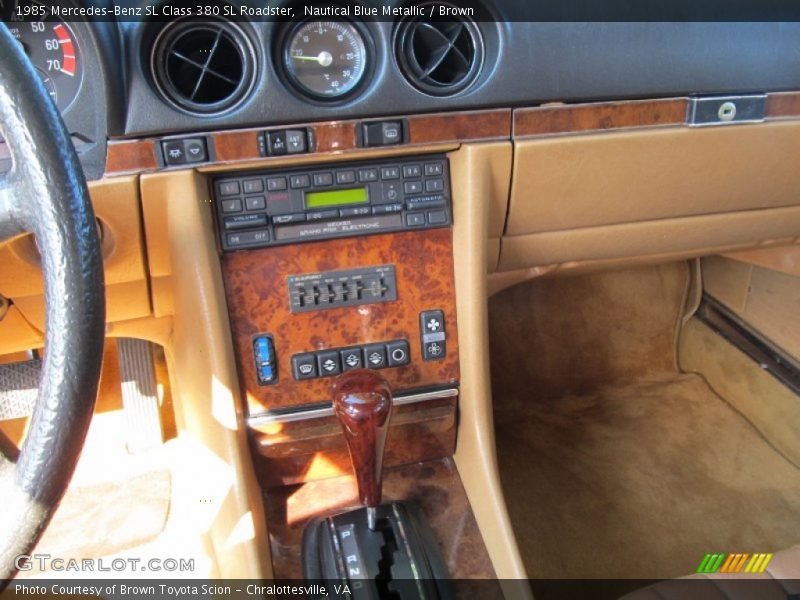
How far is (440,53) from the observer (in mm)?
1135

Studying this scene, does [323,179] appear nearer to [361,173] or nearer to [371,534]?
[361,173]

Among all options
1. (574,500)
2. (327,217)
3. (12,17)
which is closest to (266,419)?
(327,217)

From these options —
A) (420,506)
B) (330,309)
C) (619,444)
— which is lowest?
(619,444)

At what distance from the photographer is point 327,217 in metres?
1.16

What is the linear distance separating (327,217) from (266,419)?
0.38 m

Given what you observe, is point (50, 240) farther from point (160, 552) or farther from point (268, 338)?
point (160, 552)

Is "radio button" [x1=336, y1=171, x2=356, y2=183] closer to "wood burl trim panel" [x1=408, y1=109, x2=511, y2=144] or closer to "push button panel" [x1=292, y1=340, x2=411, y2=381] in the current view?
"wood burl trim panel" [x1=408, y1=109, x2=511, y2=144]

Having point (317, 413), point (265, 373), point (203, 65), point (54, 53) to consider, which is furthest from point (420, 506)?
point (54, 53)

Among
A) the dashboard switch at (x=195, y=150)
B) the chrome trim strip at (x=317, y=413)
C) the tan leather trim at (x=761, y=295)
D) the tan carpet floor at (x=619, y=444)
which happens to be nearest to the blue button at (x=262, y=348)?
the chrome trim strip at (x=317, y=413)

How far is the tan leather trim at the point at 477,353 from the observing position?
1173mm

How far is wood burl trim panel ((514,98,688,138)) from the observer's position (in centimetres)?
119

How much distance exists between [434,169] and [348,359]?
1.22 feet

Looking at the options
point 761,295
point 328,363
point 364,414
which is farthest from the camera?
point 761,295

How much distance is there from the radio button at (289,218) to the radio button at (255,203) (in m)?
0.03
